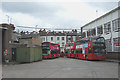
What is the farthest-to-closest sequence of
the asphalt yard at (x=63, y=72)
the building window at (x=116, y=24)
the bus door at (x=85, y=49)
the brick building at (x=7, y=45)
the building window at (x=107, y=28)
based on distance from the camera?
the building window at (x=107, y=28), the building window at (x=116, y=24), the bus door at (x=85, y=49), the brick building at (x=7, y=45), the asphalt yard at (x=63, y=72)

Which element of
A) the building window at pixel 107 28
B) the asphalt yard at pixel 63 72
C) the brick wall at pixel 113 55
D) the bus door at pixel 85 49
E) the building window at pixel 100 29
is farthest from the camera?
the building window at pixel 100 29

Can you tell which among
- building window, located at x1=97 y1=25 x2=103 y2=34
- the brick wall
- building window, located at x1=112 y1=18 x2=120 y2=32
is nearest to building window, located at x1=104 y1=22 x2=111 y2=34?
building window, located at x1=112 y1=18 x2=120 y2=32

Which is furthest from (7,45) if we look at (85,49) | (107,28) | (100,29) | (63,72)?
(100,29)

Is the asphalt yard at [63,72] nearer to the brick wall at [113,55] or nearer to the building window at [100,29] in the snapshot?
the brick wall at [113,55]

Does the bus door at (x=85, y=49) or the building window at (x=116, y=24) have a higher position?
the building window at (x=116, y=24)

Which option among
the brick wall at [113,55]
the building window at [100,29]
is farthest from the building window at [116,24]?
the building window at [100,29]

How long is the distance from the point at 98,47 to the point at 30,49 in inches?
411

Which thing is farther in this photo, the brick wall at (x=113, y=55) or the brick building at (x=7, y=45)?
the brick wall at (x=113, y=55)

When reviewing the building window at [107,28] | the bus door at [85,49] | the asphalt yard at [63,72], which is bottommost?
the asphalt yard at [63,72]

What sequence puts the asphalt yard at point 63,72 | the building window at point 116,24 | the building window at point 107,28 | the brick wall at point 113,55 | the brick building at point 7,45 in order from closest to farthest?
the asphalt yard at point 63,72, the brick building at point 7,45, the brick wall at point 113,55, the building window at point 116,24, the building window at point 107,28

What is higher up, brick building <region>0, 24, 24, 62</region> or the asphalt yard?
brick building <region>0, 24, 24, 62</region>

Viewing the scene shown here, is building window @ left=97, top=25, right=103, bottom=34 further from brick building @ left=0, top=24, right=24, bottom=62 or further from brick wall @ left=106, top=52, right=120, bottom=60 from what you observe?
brick building @ left=0, top=24, right=24, bottom=62

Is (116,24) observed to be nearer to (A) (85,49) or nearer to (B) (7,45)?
(A) (85,49)

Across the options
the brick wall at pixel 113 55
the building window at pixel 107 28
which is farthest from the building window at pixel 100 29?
the brick wall at pixel 113 55
